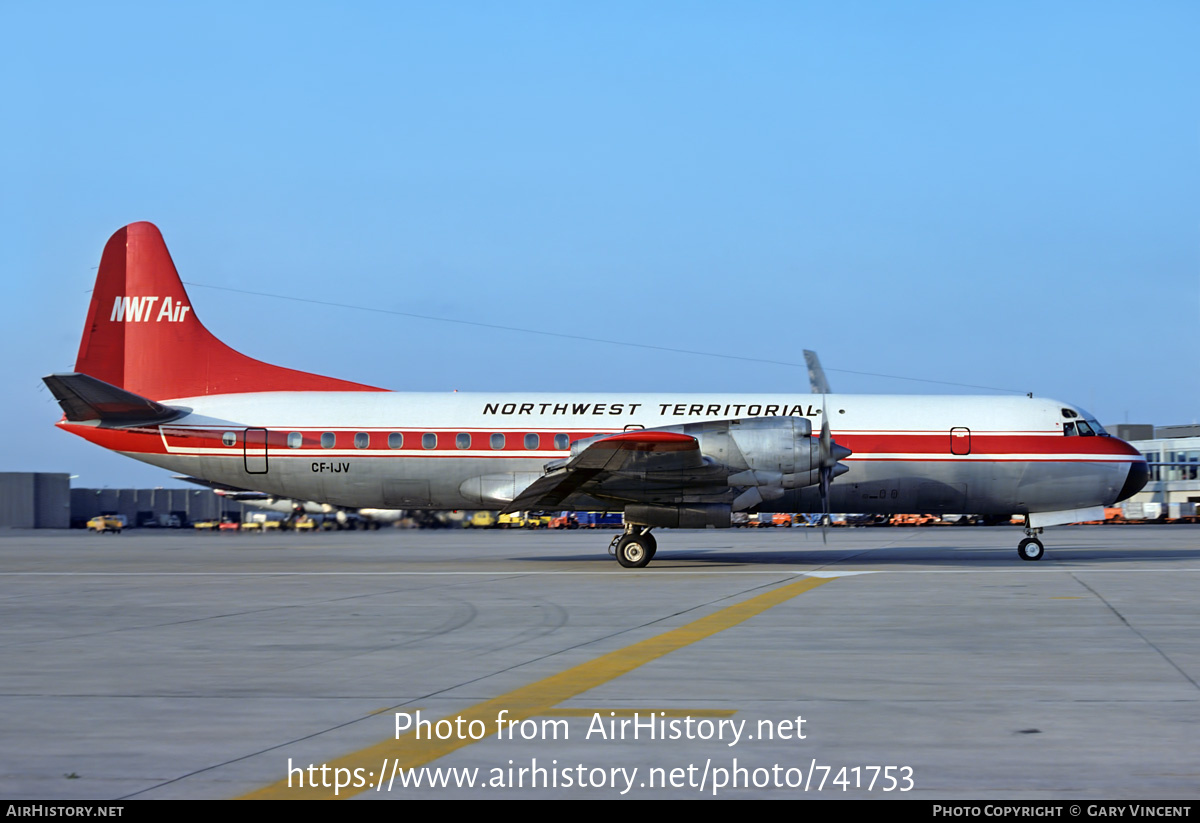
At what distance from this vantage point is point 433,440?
77.2ft

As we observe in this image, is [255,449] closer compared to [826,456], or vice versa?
[826,456]

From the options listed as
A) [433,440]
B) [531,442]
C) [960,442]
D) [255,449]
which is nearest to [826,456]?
[960,442]

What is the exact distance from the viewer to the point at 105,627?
42.2ft

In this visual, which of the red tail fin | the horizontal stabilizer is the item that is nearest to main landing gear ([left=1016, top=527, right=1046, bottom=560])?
A: the red tail fin

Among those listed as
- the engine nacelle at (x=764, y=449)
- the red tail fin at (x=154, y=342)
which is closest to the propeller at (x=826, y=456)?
the engine nacelle at (x=764, y=449)

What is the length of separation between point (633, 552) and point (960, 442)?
308 inches

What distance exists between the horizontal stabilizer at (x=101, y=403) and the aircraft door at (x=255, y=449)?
5.72 ft

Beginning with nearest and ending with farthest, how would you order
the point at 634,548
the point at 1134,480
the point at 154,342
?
the point at 634,548 → the point at 1134,480 → the point at 154,342

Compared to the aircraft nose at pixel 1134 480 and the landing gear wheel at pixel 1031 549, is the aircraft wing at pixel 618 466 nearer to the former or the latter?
the landing gear wheel at pixel 1031 549

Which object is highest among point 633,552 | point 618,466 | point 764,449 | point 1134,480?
point 764,449

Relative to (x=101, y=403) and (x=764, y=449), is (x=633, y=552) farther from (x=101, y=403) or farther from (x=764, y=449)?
(x=101, y=403)

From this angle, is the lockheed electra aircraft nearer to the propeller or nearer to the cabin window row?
the cabin window row
